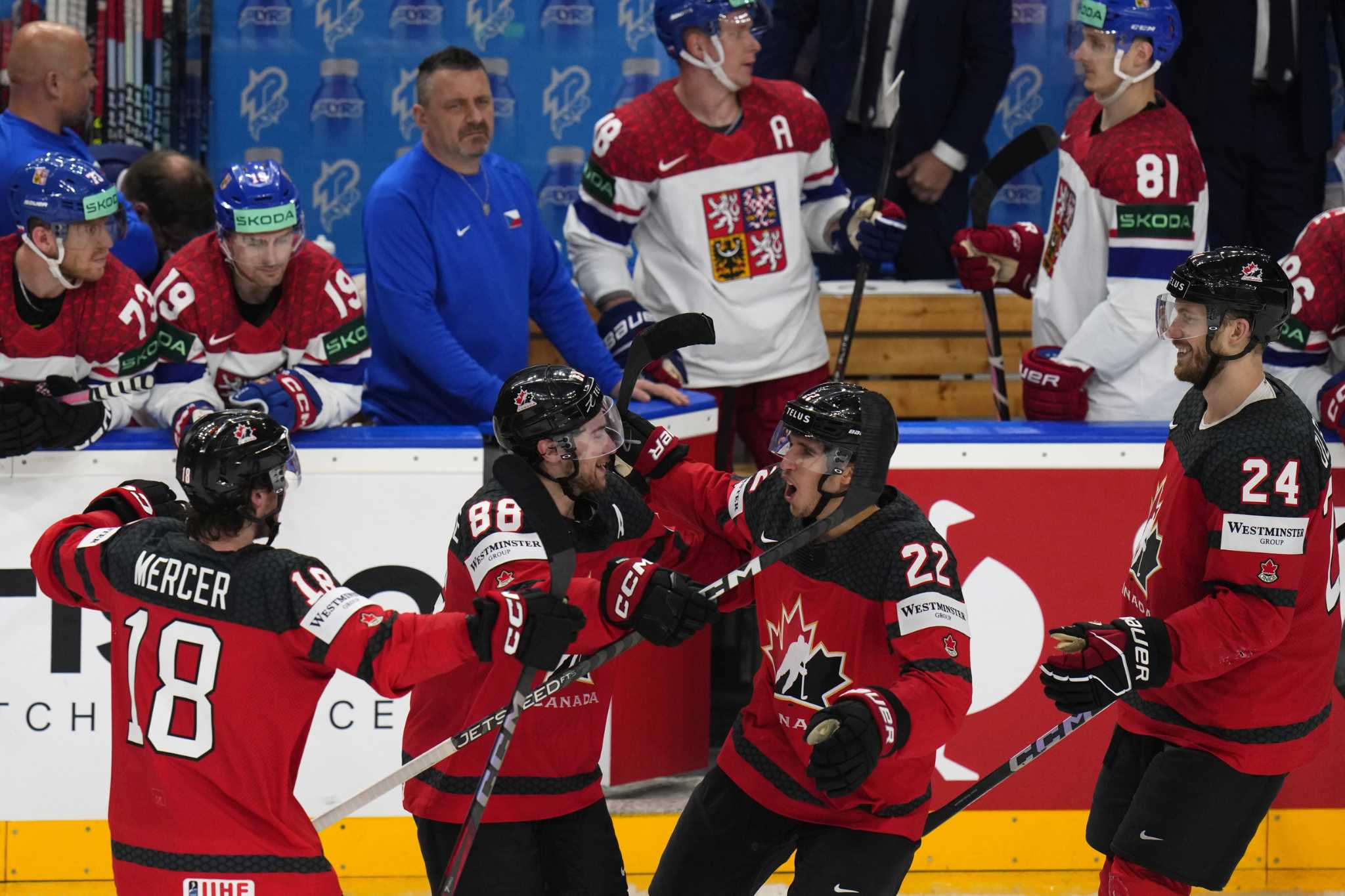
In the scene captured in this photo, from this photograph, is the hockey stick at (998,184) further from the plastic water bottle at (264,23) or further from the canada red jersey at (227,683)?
the plastic water bottle at (264,23)

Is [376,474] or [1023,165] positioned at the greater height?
[1023,165]

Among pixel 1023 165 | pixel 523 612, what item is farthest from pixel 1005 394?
pixel 523 612

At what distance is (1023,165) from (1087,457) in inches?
42.0

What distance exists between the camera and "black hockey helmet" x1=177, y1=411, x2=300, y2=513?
299 cm

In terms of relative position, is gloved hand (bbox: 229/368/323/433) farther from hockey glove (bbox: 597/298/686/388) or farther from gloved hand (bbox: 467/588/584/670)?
gloved hand (bbox: 467/588/584/670)

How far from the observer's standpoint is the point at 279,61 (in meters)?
6.80

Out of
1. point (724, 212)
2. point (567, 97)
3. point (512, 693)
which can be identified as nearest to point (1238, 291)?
point (512, 693)

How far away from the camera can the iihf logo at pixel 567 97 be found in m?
6.86

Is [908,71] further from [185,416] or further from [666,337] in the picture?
[185,416]

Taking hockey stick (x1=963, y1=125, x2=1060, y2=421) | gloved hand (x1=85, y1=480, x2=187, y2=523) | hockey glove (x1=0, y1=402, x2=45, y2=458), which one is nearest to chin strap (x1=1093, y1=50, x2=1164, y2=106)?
hockey stick (x1=963, y1=125, x2=1060, y2=421)

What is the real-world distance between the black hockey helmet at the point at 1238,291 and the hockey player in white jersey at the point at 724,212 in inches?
62.0

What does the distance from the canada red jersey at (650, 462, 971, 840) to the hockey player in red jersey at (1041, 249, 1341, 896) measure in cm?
30

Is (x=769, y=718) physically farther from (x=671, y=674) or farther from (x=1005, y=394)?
(x=1005, y=394)

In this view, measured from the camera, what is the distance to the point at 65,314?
4.20m
